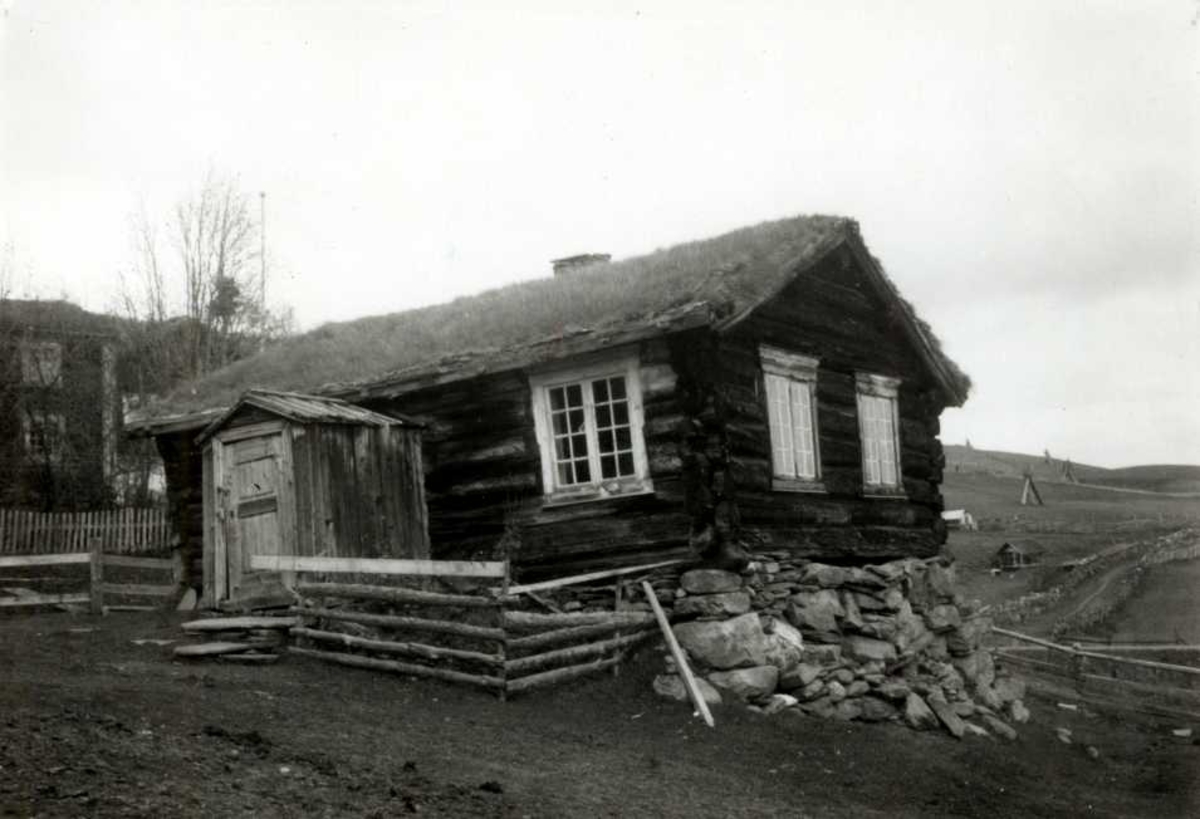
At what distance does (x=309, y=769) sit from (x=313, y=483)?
597cm

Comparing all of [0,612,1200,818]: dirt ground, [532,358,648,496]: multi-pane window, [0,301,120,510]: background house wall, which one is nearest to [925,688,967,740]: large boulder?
[0,612,1200,818]: dirt ground

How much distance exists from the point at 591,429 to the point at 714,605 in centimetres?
257

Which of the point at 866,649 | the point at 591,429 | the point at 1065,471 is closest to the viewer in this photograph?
the point at 591,429

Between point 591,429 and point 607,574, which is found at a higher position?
point 591,429

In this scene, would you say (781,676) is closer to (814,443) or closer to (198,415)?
(814,443)

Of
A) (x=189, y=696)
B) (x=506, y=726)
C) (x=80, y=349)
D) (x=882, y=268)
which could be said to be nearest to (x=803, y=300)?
(x=882, y=268)

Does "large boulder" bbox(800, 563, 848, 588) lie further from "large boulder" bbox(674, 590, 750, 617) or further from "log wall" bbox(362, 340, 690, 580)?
"log wall" bbox(362, 340, 690, 580)

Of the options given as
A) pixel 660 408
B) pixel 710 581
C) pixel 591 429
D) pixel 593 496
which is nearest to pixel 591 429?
pixel 591 429

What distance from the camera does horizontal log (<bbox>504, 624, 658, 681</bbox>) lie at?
36.1 feet

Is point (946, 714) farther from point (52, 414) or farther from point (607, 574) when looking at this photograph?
point (52, 414)

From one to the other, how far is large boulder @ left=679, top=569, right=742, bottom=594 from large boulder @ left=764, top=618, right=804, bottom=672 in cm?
67

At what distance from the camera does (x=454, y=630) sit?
36.5ft

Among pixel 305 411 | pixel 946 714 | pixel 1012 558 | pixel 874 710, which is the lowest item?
pixel 946 714

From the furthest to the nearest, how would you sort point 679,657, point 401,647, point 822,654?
point 822,654 < point 679,657 < point 401,647
